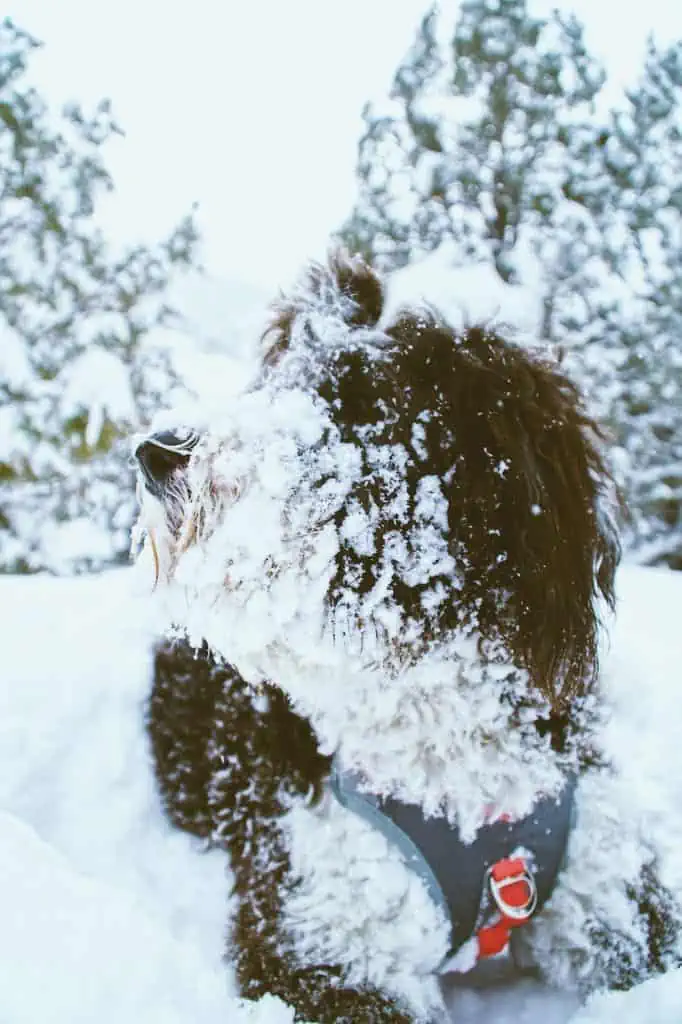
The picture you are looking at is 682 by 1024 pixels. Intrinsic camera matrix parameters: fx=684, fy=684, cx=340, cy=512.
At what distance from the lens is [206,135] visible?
888cm

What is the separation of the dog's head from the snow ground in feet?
1.64

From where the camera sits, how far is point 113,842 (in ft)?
5.95

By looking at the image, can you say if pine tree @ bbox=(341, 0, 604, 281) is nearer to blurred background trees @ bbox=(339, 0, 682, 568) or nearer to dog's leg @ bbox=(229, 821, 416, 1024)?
blurred background trees @ bbox=(339, 0, 682, 568)

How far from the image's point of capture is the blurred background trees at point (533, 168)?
6.70 meters

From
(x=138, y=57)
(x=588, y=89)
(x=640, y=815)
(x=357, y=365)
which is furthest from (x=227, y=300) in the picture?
(x=640, y=815)

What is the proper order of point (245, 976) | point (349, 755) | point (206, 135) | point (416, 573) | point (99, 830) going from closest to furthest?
point (416, 573), point (245, 976), point (349, 755), point (99, 830), point (206, 135)

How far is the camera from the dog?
142 centimetres

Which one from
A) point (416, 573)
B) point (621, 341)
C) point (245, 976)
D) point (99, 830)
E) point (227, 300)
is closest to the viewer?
point (416, 573)

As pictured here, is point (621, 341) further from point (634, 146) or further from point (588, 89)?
point (588, 89)

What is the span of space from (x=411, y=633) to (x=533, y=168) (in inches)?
273

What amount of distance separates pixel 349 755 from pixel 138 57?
7325 mm

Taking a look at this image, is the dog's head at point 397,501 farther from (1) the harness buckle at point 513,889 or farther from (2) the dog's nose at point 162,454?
(1) the harness buckle at point 513,889

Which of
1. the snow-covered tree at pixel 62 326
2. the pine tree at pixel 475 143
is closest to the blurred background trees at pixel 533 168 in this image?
the pine tree at pixel 475 143

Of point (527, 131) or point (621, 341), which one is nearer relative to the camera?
point (527, 131)
